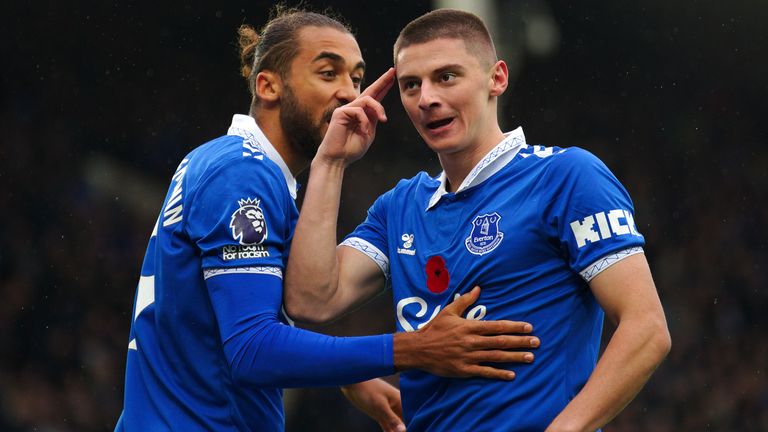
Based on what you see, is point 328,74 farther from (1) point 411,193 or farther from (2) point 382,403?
(2) point 382,403

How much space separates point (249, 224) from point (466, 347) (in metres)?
0.70

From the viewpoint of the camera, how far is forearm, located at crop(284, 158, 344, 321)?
312cm

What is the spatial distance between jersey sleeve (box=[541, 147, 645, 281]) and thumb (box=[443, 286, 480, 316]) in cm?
28

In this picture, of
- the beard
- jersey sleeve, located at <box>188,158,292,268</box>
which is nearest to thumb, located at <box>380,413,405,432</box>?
jersey sleeve, located at <box>188,158,292,268</box>

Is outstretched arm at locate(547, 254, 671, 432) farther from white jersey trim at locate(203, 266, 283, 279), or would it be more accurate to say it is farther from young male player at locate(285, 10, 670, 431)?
white jersey trim at locate(203, 266, 283, 279)

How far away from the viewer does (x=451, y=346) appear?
9.31 feet

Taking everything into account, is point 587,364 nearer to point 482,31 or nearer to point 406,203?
point 406,203

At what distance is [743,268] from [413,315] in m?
8.19

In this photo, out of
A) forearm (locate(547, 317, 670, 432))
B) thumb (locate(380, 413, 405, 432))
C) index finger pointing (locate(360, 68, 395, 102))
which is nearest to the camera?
forearm (locate(547, 317, 670, 432))

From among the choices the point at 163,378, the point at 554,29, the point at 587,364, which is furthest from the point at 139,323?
the point at 554,29

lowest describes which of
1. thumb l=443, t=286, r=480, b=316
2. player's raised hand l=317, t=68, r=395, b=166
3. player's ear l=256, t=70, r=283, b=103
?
thumb l=443, t=286, r=480, b=316

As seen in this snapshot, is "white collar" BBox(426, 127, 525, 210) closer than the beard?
Yes

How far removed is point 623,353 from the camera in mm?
2668

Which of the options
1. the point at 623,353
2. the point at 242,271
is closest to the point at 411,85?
the point at 242,271
